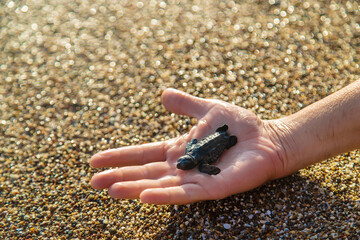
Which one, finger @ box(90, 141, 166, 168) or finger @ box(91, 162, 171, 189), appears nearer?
finger @ box(91, 162, 171, 189)

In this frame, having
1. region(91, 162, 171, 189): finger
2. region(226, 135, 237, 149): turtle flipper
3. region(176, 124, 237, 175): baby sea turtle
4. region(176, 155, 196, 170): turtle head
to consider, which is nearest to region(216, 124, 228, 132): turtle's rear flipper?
region(176, 124, 237, 175): baby sea turtle

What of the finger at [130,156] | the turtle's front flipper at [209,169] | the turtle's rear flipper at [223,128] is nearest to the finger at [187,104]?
the turtle's rear flipper at [223,128]

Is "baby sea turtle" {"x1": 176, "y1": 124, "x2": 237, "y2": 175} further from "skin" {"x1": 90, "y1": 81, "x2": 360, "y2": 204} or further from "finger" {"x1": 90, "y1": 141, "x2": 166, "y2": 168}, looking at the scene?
"finger" {"x1": 90, "y1": 141, "x2": 166, "y2": 168}

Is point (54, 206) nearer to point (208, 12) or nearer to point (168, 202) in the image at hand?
point (168, 202)

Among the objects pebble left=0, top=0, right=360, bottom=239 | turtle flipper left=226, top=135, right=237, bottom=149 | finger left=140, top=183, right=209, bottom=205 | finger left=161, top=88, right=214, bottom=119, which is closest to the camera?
finger left=140, top=183, right=209, bottom=205

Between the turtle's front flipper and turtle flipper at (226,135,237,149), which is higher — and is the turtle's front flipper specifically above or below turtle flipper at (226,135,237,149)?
below

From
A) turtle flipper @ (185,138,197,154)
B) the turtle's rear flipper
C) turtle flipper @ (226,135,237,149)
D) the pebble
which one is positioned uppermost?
the turtle's rear flipper

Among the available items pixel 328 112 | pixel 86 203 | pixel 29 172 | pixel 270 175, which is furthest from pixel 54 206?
pixel 328 112

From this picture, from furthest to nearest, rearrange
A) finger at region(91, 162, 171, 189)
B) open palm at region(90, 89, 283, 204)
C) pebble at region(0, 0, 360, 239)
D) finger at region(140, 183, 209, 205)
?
pebble at region(0, 0, 360, 239) → finger at region(91, 162, 171, 189) → open palm at region(90, 89, 283, 204) → finger at region(140, 183, 209, 205)

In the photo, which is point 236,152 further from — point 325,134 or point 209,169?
point 325,134
